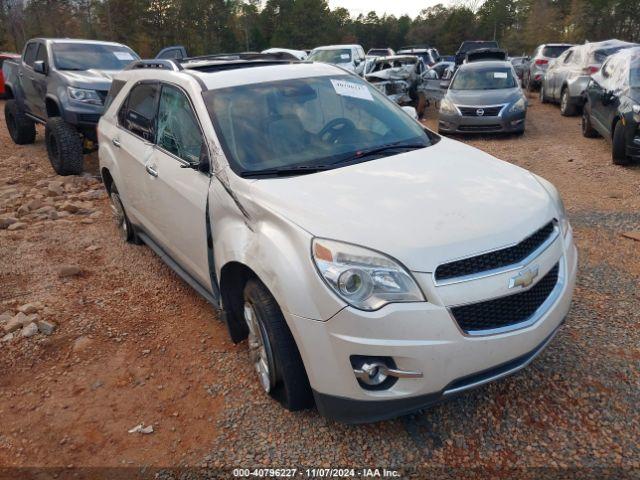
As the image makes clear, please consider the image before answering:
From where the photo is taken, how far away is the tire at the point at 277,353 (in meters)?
2.50

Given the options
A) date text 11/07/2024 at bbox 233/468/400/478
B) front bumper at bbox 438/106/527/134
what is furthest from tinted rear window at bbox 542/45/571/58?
date text 11/07/2024 at bbox 233/468/400/478

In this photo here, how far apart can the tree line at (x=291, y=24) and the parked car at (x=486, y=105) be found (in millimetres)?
29119

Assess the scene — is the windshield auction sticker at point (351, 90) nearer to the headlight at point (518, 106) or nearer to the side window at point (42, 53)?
the side window at point (42, 53)

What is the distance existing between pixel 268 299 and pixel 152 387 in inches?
44.0

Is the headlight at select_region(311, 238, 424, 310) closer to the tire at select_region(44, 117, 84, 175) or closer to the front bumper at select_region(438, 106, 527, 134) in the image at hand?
the tire at select_region(44, 117, 84, 175)

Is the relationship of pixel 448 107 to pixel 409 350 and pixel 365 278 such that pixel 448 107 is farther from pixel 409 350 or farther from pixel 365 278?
pixel 409 350

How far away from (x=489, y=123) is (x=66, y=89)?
7286mm

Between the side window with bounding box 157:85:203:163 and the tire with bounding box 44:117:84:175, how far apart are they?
447 centimetres

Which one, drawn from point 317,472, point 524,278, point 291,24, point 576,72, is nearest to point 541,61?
point 576,72

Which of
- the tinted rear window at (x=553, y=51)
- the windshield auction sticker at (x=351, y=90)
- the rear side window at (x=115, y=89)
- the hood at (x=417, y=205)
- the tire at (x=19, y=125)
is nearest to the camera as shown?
the hood at (x=417, y=205)

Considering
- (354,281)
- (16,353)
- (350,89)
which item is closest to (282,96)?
(350,89)

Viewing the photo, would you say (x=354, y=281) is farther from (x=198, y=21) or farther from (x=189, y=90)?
(x=198, y=21)

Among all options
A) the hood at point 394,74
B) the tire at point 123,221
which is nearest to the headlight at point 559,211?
the tire at point 123,221

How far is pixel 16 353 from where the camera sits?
3.56m
